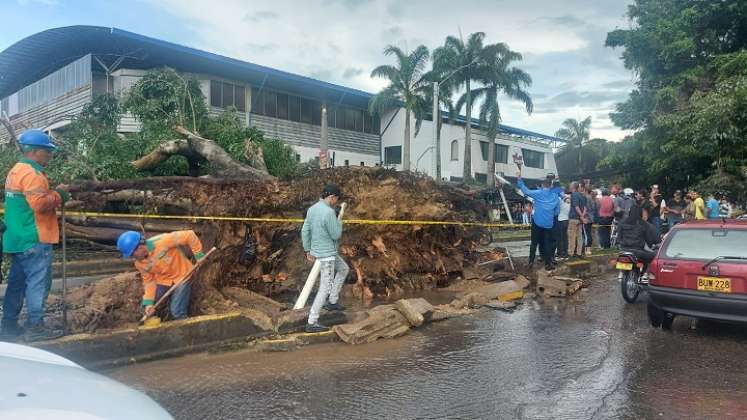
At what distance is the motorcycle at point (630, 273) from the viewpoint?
8555mm

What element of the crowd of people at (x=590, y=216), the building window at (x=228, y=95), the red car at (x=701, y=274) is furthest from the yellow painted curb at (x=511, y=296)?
the building window at (x=228, y=95)

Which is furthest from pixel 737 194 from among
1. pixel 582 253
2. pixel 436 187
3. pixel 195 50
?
pixel 195 50

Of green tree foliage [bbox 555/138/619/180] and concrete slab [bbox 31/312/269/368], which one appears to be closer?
concrete slab [bbox 31/312/269/368]

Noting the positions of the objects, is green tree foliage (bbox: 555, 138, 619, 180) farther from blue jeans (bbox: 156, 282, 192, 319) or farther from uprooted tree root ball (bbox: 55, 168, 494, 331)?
blue jeans (bbox: 156, 282, 192, 319)

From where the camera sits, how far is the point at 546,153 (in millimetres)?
A: 59406

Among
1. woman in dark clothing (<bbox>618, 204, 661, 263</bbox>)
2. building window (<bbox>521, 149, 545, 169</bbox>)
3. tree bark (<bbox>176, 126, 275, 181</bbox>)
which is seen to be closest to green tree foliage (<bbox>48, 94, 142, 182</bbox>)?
tree bark (<bbox>176, 126, 275, 181</bbox>)

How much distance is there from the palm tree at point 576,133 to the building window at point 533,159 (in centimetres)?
753

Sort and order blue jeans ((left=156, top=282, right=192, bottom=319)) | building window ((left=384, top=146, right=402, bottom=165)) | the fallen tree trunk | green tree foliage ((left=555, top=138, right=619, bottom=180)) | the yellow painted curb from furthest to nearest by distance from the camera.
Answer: green tree foliage ((left=555, top=138, right=619, bottom=180)) → building window ((left=384, top=146, right=402, bottom=165)) → the yellow painted curb → the fallen tree trunk → blue jeans ((left=156, top=282, right=192, bottom=319))

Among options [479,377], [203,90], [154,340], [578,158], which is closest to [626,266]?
[479,377]

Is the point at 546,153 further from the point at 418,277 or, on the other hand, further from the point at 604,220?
the point at 418,277

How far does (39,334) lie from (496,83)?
38900 millimetres

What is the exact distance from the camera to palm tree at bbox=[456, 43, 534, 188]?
130 ft

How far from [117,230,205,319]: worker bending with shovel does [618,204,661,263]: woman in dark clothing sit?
22.3ft

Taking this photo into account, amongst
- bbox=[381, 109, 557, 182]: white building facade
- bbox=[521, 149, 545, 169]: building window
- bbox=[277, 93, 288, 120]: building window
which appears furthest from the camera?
bbox=[521, 149, 545, 169]: building window
